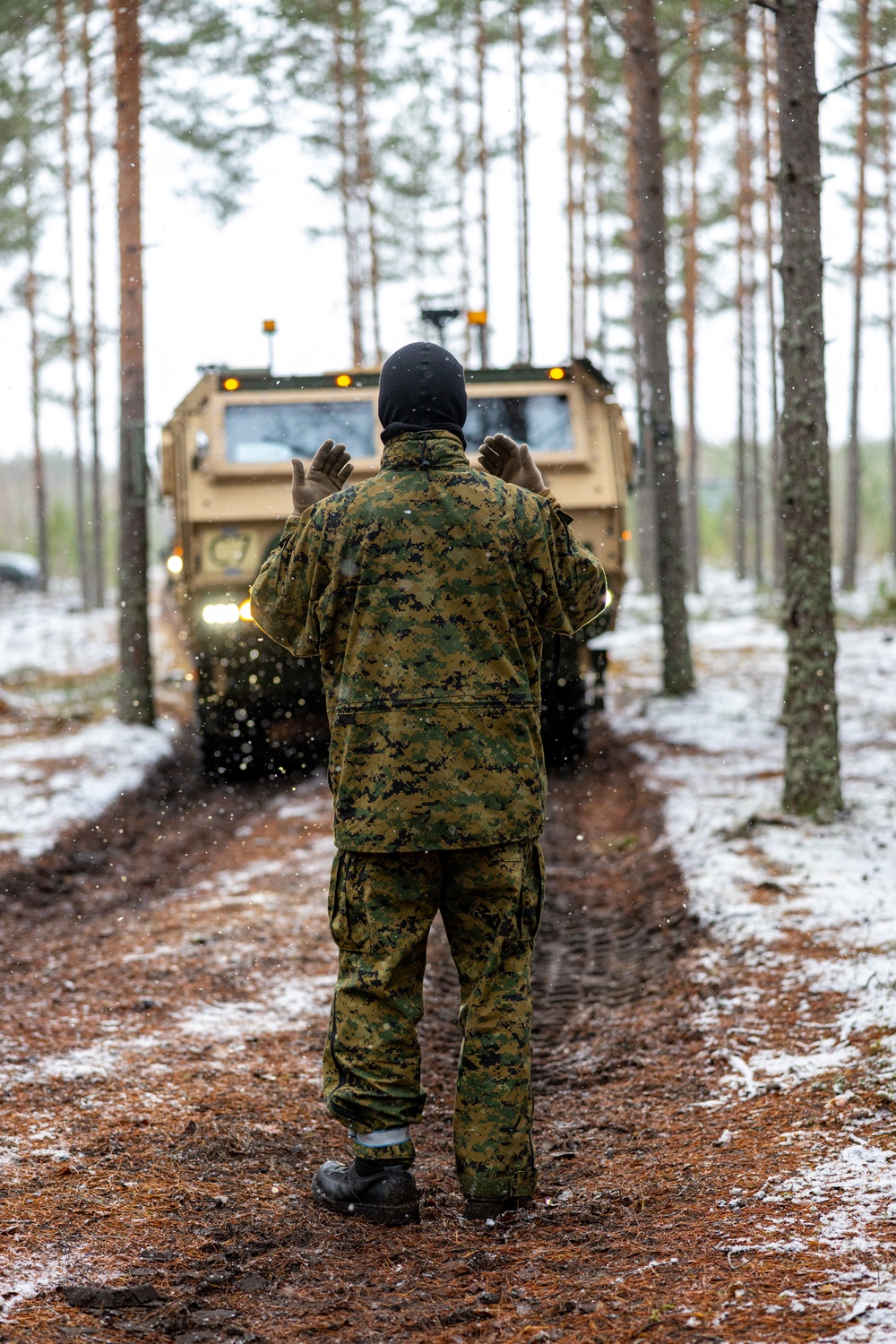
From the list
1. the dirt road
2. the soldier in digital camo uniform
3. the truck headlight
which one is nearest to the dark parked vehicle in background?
the truck headlight

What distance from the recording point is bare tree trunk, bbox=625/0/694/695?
10.4m

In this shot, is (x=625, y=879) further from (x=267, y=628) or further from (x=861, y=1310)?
(x=861, y=1310)

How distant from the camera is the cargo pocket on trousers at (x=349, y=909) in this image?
9.00 ft

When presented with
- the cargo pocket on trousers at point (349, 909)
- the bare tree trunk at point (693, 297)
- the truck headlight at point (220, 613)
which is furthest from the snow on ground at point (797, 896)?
the bare tree trunk at point (693, 297)

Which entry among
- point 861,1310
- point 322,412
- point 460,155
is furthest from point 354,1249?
point 460,155

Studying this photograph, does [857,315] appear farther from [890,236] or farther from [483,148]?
[483,148]

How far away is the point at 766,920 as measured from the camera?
4.78 m

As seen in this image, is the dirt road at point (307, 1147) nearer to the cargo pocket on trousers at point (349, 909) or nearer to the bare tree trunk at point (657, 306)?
the cargo pocket on trousers at point (349, 909)

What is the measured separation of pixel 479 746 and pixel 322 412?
550 centimetres

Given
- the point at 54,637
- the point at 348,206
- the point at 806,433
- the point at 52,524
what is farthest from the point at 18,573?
the point at 806,433

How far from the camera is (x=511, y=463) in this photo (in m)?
2.97

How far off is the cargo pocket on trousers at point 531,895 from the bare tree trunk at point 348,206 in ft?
52.5

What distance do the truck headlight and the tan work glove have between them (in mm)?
4774

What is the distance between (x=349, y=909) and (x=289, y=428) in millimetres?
5518
